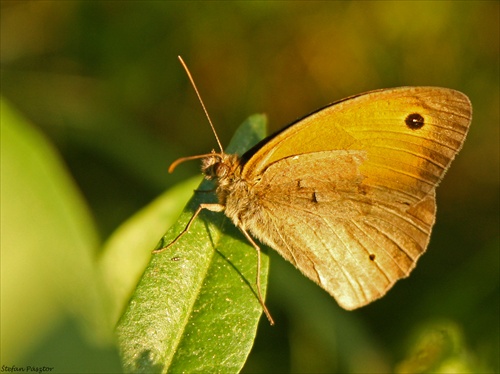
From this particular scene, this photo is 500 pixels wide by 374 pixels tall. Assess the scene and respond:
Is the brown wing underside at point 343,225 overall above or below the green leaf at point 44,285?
below

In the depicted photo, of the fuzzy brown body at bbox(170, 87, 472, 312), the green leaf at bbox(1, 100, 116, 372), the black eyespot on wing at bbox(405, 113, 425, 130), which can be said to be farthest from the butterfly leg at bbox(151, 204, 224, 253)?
the green leaf at bbox(1, 100, 116, 372)

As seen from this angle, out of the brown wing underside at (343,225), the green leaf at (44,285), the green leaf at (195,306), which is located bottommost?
the brown wing underside at (343,225)

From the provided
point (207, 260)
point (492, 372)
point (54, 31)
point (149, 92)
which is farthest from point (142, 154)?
point (492, 372)

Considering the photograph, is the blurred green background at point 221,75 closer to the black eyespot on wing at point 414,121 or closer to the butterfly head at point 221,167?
the butterfly head at point 221,167

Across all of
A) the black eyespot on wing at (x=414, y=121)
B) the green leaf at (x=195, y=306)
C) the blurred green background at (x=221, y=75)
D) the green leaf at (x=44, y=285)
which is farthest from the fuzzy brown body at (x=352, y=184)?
the green leaf at (x=44, y=285)

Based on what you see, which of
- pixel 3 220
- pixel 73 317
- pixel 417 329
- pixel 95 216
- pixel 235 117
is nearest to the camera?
pixel 73 317

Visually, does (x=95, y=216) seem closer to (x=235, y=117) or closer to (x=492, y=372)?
(x=235, y=117)

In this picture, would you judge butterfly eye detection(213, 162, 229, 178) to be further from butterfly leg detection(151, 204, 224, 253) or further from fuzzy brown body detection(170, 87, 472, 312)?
butterfly leg detection(151, 204, 224, 253)
